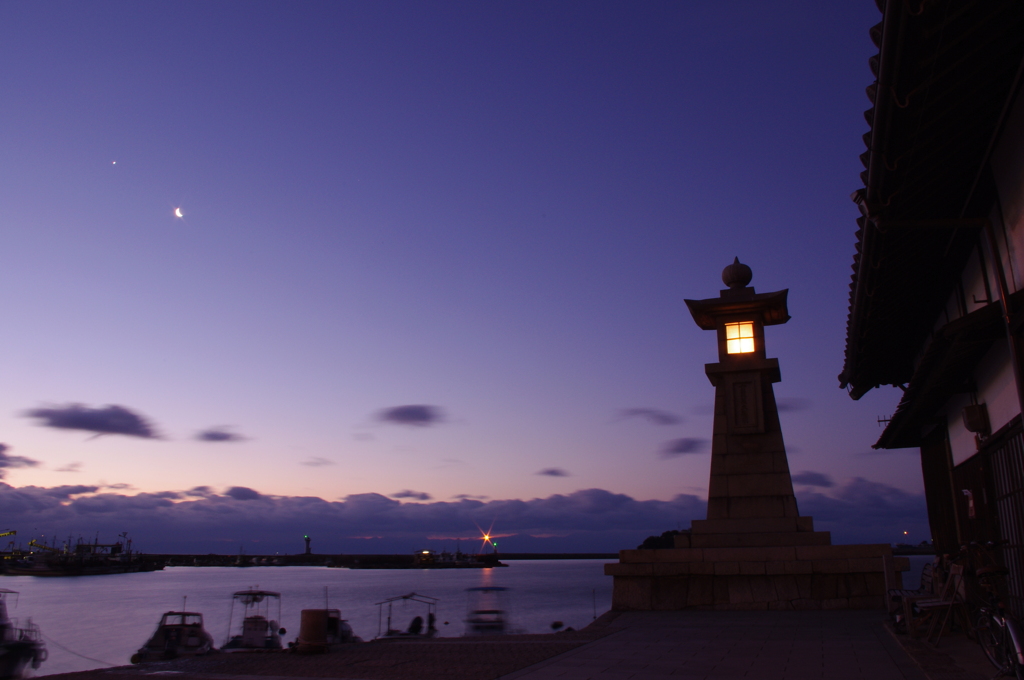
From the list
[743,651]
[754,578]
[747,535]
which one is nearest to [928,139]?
[743,651]

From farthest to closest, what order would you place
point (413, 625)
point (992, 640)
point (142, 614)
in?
point (142, 614)
point (413, 625)
point (992, 640)

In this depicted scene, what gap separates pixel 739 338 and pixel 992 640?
13.1 metres

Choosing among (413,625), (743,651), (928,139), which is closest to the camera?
(928,139)

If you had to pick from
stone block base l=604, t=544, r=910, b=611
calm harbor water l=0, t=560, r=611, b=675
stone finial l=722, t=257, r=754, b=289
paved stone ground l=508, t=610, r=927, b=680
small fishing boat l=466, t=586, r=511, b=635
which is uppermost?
stone finial l=722, t=257, r=754, b=289

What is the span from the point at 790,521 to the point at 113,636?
198ft

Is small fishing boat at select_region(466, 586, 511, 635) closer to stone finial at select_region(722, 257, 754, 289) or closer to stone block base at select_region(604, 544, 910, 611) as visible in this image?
stone block base at select_region(604, 544, 910, 611)

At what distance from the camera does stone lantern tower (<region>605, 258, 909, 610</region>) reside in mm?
15188

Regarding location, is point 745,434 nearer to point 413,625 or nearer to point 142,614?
point 413,625

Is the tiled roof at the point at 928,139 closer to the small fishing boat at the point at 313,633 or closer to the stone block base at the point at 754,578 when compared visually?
the stone block base at the point at 754,578

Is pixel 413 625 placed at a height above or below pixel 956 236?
below

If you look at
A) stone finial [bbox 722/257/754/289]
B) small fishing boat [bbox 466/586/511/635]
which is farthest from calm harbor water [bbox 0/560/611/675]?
stone finial [bbox 722/257/754/289]

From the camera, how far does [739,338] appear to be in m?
19.4

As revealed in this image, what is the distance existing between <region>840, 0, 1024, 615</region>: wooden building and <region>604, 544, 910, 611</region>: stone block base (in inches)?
121

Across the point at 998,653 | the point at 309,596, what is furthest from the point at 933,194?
the point at 309,596
